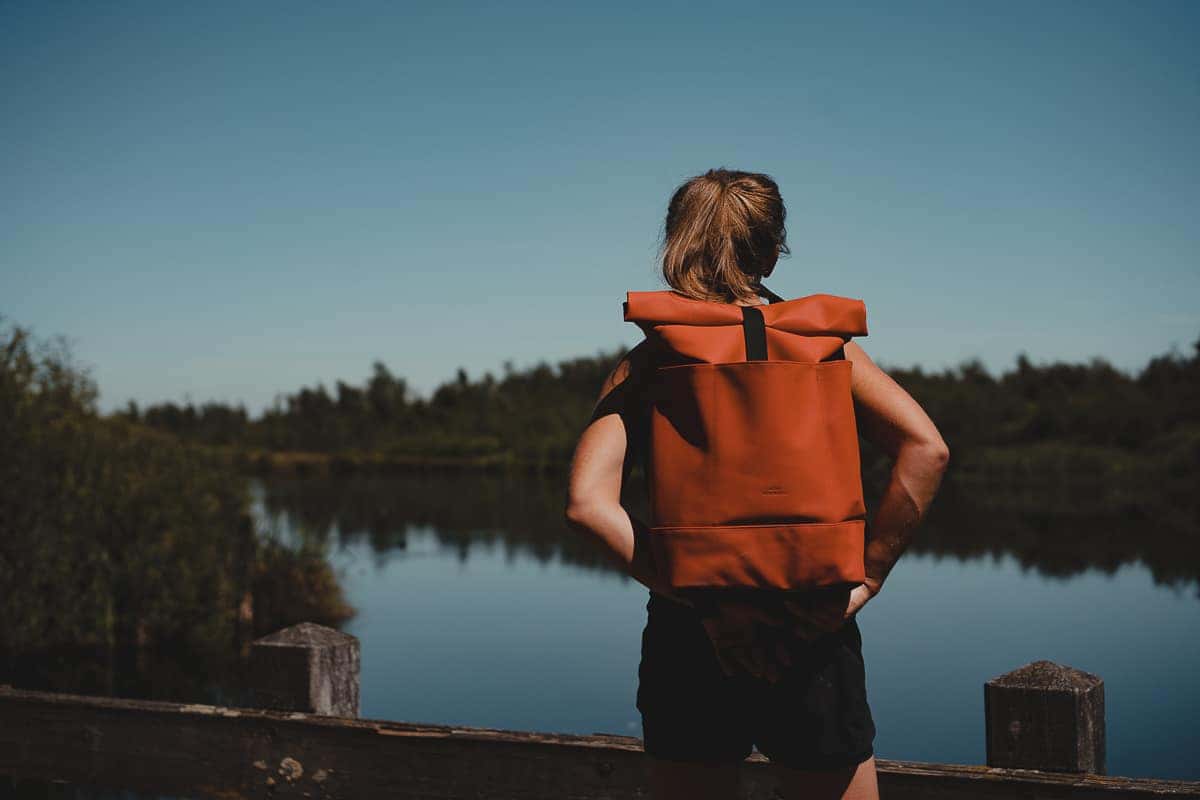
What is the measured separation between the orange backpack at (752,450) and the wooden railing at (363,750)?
733mm

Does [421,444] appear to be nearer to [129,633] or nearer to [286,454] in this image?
[286,454]

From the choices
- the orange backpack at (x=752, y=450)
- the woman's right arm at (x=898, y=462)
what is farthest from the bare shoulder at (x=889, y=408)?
the orange backpack at (x=752, y=450)

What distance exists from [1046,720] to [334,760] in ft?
5.60

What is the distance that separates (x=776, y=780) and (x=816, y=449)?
0.93m

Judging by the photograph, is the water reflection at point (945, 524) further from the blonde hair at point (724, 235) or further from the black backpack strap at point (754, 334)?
the black backpack strap at point (754, 334)

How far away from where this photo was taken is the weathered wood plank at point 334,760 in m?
2.22

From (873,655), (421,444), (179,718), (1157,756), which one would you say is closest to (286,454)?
(421,444)

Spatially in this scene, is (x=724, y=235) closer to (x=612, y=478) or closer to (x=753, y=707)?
(x=612, y=478)

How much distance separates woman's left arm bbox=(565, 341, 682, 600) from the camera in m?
1.87

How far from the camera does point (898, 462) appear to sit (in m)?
1.93

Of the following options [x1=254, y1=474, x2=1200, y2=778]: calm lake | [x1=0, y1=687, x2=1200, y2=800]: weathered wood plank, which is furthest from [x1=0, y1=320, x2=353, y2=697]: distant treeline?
[x1=0, y1=687, x2=1200, y2=800]: weathered wood plank

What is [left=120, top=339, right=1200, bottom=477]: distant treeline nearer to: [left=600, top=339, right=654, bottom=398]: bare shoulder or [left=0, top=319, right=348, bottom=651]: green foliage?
[left=0, top=319, right=348, bottom=651]: green foliage

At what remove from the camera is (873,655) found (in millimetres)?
15516

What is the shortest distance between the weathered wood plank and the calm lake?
14.2 feet
